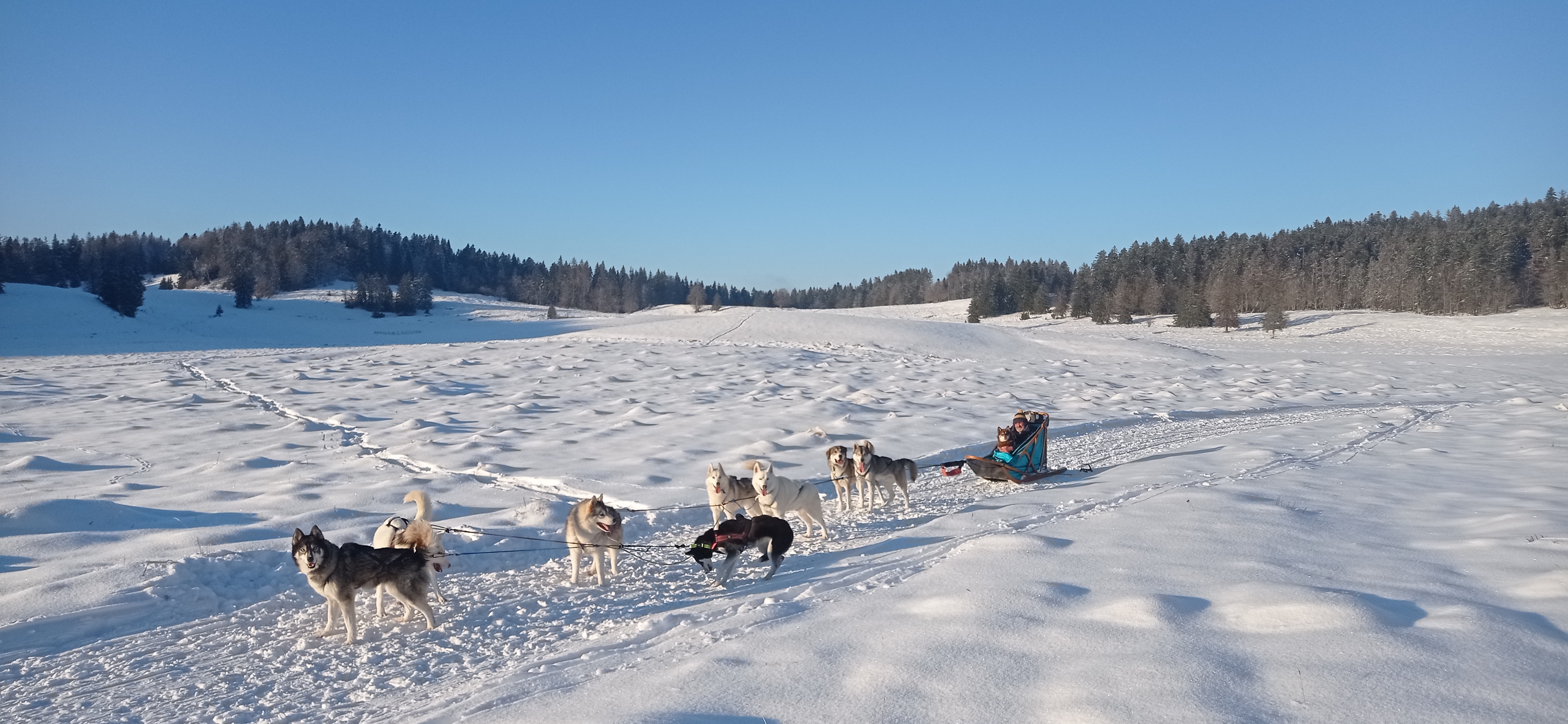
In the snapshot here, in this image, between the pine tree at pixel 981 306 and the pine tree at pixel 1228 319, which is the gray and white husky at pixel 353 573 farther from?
the pine tree at pixel 981 306

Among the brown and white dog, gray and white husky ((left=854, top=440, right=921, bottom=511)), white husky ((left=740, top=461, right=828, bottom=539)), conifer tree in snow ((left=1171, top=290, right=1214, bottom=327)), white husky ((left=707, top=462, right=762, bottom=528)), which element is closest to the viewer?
the brown and white dog

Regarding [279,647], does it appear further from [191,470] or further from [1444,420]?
[1444,420]

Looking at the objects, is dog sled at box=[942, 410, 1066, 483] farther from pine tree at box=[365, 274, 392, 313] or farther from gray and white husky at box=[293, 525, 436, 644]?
pine tree at box=[365, 274, 392, 313]

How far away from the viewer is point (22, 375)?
2395 cm

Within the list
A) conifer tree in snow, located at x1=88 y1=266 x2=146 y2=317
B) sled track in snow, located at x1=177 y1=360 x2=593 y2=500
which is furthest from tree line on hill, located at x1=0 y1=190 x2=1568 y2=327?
sled track in snow, located at x1=177 y1=360 x2=593 y2=500

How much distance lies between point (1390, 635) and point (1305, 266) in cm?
10069

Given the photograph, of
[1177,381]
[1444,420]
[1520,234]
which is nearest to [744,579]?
[1444,420]

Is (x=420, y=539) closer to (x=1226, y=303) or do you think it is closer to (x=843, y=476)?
(x=843, y=476)

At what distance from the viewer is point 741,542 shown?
6746 millimetres

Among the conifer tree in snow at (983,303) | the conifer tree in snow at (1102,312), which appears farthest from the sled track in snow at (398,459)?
the conifer tree in snow at (983,303)

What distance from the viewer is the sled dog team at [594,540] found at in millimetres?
5504

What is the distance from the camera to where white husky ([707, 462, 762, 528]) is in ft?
27.3

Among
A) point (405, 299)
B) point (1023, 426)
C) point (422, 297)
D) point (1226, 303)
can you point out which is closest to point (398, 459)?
point (1023, 426)

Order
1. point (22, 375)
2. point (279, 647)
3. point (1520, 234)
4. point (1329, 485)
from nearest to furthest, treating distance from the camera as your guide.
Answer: point (279, 647), point (1329, 485), point (22, 375), point (1520, 234)
